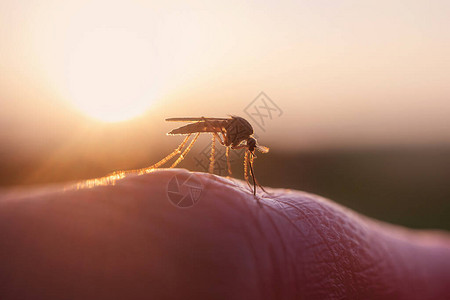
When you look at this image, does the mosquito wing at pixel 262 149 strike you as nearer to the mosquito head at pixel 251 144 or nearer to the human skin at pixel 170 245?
the mosquito head at pixel 251 144

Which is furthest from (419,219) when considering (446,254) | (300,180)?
(446,254)

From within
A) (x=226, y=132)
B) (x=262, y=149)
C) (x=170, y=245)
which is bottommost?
(x=170, y=245)

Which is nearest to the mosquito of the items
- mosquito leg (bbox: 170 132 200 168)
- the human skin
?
mosquito leg (bbox: 170 132 200 168)

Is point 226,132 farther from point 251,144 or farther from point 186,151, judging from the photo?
point 186,151

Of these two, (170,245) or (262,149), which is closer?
(170,245)

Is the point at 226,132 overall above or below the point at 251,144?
above

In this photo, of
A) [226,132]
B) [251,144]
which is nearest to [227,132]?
[226,132]

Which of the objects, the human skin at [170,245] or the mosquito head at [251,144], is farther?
the mosquito head at [251,144]

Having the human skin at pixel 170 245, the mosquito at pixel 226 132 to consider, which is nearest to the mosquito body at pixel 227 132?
the mosquito at pixel 226 132

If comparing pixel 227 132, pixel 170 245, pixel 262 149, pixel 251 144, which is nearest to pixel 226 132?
pixel 227 132
